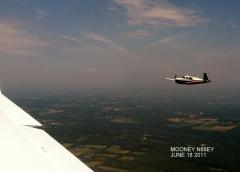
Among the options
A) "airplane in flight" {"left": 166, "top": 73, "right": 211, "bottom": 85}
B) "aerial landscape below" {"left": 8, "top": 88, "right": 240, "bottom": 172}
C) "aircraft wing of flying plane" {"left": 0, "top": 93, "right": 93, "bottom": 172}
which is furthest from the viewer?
"aerial landscape below" {"left": 8, "top": 88, "right": 240, "bottom": 172}

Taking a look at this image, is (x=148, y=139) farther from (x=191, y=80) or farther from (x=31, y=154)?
(x=31, y=154)

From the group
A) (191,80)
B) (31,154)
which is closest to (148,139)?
(191,80)

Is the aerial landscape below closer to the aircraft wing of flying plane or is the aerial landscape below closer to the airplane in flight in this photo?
the airplane in flight

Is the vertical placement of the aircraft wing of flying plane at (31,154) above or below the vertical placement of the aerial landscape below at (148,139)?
above

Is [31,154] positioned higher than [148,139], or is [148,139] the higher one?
[31,154]

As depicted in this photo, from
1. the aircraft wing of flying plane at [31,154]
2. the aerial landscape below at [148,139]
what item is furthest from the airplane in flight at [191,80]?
the aerial landscape below at [148,139]

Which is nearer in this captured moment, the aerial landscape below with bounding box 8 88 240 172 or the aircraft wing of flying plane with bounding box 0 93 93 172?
the aircraft wing of flying plane with bounding box 0 93 93 172

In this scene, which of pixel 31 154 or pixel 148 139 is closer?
pixel 31 154

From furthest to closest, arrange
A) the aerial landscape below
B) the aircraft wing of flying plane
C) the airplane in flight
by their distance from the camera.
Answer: the aerial landscape below < the airplane in flight < the aircraft wing of flying plane

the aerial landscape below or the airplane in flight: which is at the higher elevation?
the airplane in flight

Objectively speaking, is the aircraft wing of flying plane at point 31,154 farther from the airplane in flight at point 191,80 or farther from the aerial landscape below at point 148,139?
the aerial landscape below at point 148,139

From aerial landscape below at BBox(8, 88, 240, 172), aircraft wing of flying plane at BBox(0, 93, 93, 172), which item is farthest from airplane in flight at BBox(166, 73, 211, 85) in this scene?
aerial landscape below at BBox(8, 88, 240, 172)
